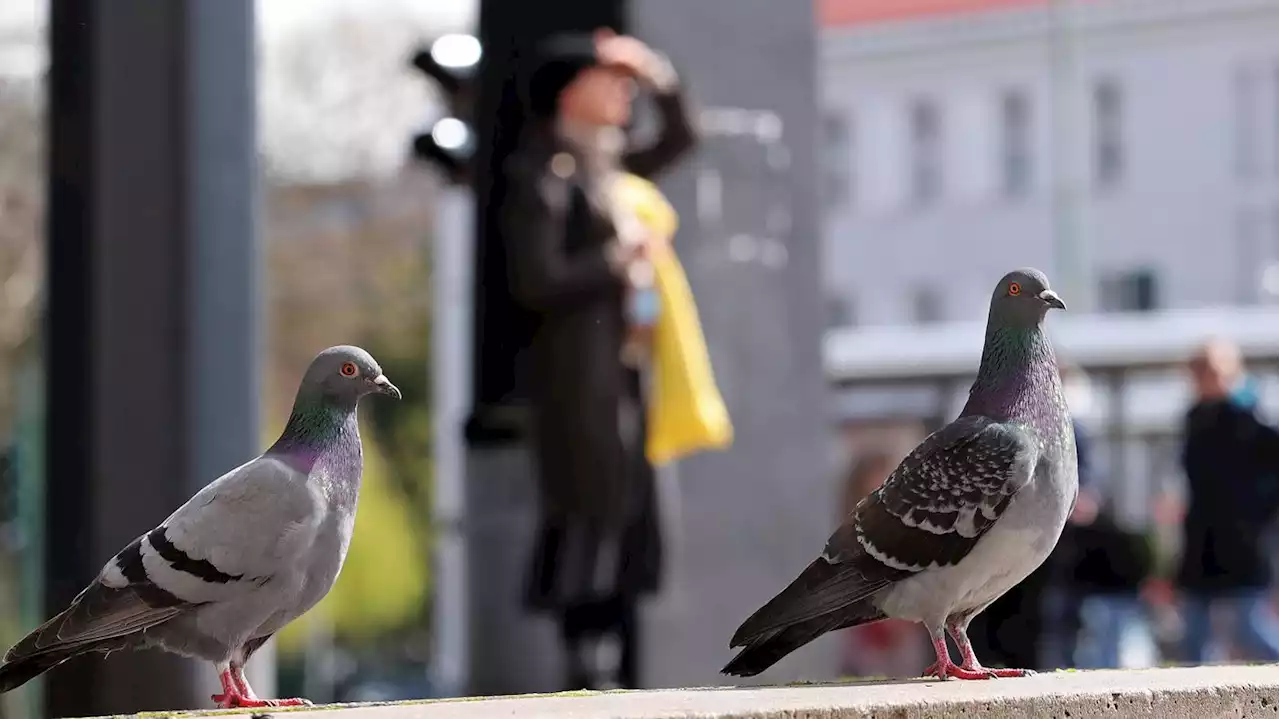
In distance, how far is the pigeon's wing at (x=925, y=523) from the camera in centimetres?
301

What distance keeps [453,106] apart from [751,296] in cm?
144

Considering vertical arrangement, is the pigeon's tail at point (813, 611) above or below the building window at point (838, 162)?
below

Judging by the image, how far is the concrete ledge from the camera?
3.00 m

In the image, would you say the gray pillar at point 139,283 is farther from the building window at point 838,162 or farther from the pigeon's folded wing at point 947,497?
the building window at point 838,162

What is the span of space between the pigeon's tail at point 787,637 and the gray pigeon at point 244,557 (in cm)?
67

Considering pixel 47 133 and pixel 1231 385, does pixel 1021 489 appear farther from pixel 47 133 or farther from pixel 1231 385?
pixel 1231 385

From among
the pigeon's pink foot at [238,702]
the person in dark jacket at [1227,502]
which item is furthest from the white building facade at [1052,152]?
the pigeon's pink foot at [238,702]

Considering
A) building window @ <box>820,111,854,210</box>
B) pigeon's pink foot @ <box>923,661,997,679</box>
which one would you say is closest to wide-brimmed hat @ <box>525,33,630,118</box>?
pigeon's pink foot @ <box>923,661,997,679</box>

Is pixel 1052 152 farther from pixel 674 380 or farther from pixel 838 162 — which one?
pixel 674 380

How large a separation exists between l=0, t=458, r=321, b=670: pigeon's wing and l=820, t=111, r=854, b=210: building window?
135 ft

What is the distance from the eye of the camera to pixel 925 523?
3.05 m

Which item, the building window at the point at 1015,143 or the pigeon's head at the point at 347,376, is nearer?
the pigeon's head at the point at 347,376

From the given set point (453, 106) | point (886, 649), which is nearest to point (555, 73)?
point (453, 106)

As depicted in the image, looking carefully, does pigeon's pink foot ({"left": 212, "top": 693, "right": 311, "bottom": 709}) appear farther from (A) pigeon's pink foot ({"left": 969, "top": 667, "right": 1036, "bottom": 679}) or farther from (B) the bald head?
(B) the bald head
